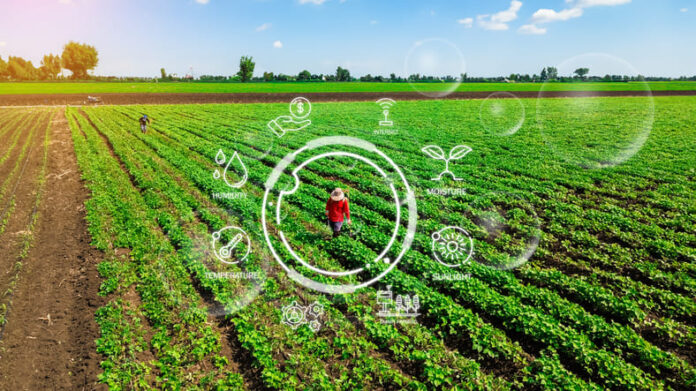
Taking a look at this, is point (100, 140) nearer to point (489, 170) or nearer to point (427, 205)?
point (427, 205)

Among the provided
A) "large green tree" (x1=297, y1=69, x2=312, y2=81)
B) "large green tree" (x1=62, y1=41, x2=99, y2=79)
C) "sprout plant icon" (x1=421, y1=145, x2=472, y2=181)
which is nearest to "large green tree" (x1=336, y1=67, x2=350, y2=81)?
"large green tree" (x1=297, y1=69, x2=312, y2=81)

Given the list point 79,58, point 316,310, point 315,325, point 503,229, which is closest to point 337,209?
point 316,310

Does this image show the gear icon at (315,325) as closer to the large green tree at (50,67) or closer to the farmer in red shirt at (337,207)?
the farmer in red shirt at (337,207)

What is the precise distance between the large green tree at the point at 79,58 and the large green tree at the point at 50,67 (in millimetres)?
10758

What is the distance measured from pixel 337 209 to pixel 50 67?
8203 inches

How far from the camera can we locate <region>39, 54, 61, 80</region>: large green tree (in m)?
155
